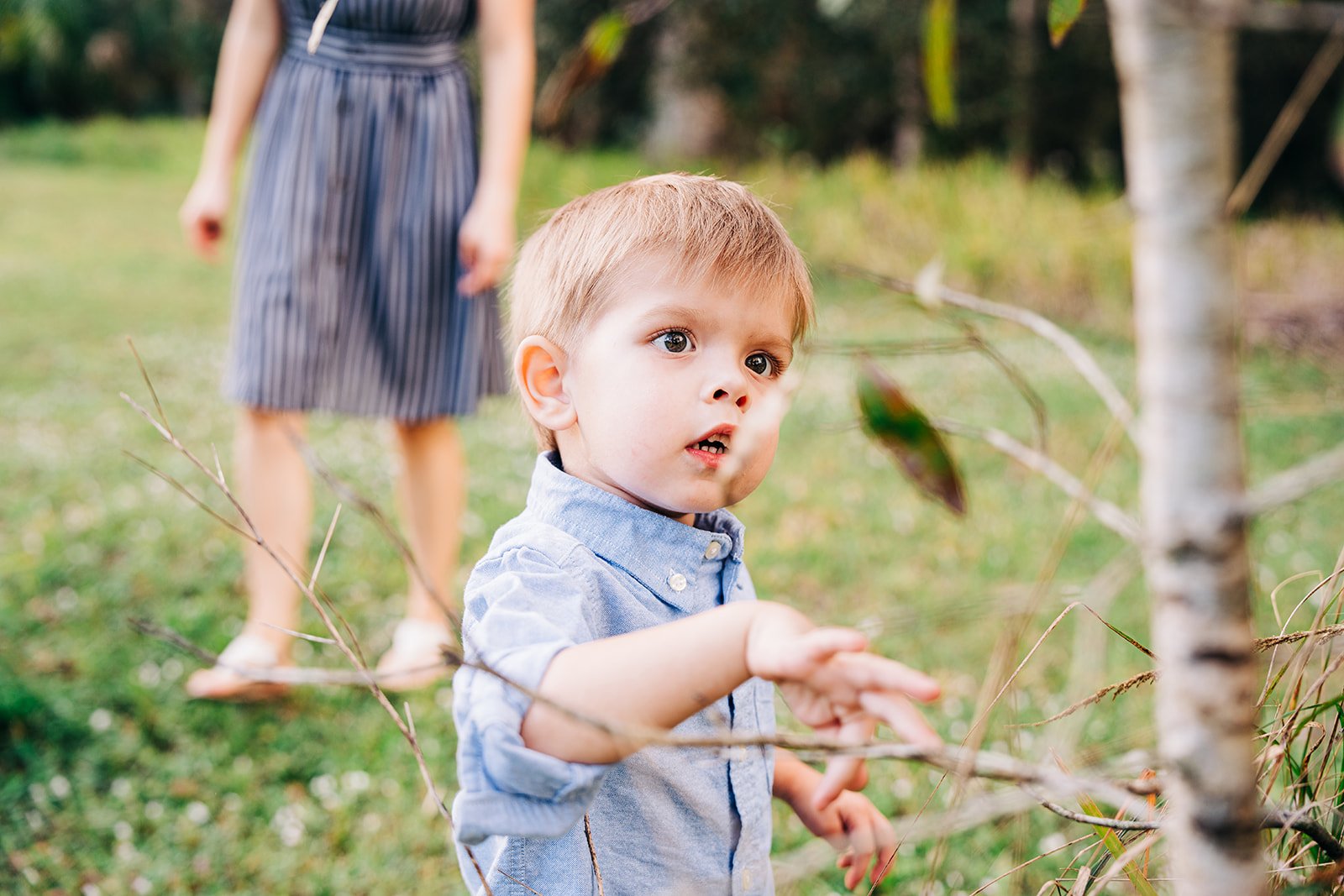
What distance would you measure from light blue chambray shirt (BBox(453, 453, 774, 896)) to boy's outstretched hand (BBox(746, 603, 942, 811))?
0.25 meters

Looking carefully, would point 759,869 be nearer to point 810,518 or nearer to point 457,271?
point 457,271

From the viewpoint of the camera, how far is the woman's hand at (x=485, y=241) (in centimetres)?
256

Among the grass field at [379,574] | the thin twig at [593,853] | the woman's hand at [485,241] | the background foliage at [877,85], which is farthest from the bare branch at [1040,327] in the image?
the background foliage at [877,85]

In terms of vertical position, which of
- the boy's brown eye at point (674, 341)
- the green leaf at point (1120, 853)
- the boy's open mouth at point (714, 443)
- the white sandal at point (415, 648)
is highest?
the boy's brown eye at point (674, 341)

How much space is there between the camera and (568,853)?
122cm

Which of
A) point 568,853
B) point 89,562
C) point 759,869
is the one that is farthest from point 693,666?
point 89,562

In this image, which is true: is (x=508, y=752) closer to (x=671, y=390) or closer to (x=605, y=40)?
(x=671, y=390)

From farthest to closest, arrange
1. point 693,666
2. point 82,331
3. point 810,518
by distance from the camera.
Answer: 1. point 82,331
2. point 810,518
3. point 693,666

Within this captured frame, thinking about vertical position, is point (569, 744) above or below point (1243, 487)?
below

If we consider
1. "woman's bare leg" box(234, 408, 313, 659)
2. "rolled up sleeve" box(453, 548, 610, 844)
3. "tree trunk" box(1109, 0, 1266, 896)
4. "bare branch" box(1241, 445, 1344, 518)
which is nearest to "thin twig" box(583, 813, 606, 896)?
"rolled up sleeve" box(453, 548, 610, 844)

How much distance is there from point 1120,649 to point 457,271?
1.96 m

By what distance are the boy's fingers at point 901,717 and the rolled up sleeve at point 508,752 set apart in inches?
11.3

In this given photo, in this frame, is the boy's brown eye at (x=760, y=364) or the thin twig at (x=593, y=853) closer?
the thin twig at (x=593, y=853)

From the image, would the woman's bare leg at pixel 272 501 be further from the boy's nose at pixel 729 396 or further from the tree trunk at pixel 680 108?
the tree trunk at pixel 680 108
